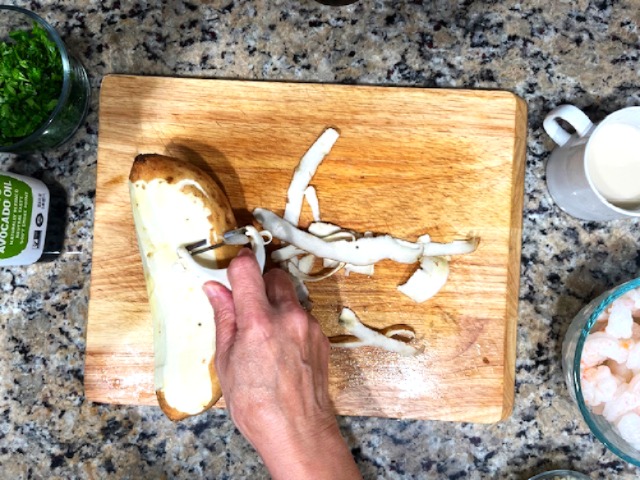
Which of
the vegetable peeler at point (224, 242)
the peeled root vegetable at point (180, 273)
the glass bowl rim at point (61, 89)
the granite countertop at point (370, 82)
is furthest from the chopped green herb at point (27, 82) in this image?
the vegetable peeler at point (224, 242)

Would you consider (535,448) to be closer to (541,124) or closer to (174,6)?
(541,124)

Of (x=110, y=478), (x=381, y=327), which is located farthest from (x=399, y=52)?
(x=110, y=478)

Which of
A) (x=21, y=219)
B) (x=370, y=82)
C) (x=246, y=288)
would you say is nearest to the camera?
(x=246, y=288)

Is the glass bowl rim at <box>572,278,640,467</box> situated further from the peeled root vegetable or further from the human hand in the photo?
the peeled root vegetable

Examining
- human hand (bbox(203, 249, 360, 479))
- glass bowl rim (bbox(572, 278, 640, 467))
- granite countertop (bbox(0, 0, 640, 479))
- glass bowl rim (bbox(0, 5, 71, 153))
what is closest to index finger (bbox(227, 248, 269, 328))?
human hand (bbox(203, 249, 360, 479))

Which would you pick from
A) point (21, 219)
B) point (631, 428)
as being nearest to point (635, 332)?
point (631, 428)

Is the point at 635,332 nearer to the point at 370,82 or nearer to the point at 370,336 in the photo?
the point at 370,336
